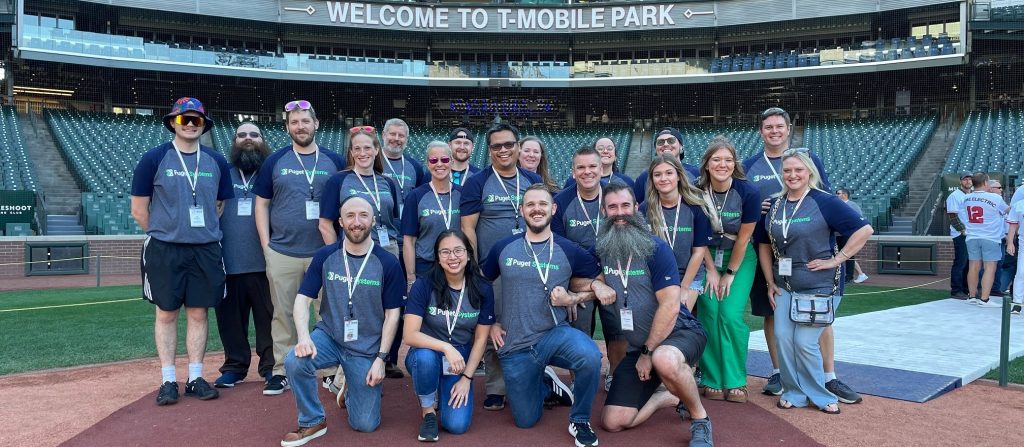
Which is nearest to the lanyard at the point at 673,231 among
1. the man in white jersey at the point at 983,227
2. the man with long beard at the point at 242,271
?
the man with long beard at the point at 242,271

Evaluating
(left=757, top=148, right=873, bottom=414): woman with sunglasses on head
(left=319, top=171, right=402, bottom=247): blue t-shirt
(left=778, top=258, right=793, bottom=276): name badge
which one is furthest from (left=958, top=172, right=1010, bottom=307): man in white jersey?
(left=319, top=171, right=402, bottom=247): blue t-shirt

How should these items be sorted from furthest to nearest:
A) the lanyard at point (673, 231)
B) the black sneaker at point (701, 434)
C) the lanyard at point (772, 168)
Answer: the lanyard at point (772, 168), the lanyard at point (673, 231), the black sneaker at point (701, 434)

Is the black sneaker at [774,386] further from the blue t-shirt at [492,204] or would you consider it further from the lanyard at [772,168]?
the blue t-shirt at [492,204]

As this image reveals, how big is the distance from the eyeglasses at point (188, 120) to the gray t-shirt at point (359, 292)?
5.20ft

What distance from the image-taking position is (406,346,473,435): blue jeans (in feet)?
15.3

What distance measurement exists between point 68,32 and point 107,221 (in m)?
14.3

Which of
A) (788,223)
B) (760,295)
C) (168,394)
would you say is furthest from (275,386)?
(788,223)

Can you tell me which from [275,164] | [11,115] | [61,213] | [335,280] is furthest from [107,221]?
[335,280]

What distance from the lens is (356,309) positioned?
16.1 feet

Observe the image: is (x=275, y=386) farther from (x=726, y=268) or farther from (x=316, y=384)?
(x=726, y=268)

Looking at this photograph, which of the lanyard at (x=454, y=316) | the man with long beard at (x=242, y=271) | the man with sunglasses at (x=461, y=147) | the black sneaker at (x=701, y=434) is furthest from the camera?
the man with sunglasses at (x=461, y=147)

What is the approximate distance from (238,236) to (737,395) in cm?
430

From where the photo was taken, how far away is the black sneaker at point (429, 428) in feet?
14.7

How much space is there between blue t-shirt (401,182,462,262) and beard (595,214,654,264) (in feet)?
4.47
